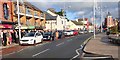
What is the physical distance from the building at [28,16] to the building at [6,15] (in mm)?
2466

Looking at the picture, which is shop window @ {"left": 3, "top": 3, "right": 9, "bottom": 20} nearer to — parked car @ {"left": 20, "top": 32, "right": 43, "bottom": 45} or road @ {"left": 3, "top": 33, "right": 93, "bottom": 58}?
parked car @ {"left": 20, "top": 32, "right": 43, "bottom": 45}

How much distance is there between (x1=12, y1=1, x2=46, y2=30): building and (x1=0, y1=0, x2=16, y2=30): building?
2466 mm

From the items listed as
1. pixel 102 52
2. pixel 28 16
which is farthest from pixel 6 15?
pixel 102 52

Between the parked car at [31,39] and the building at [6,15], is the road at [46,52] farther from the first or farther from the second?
the building at [6,15]

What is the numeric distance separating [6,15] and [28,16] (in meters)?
20.5

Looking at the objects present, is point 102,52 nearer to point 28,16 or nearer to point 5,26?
point 5,26

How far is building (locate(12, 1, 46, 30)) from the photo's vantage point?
53812 millimetres

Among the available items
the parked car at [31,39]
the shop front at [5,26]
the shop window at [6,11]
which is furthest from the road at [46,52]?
the shop window at [6,11]

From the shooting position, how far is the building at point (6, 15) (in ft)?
138

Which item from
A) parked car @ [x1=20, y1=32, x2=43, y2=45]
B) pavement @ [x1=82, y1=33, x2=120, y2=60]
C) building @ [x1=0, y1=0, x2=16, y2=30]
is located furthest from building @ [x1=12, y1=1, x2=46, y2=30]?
pavement @ [x1=82, y1=33, x2=120, y2=60]

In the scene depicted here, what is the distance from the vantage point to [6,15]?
46.5m

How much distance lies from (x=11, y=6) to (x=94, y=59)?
124 feet

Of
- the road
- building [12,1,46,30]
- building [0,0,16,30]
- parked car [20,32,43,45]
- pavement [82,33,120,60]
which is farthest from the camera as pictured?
building [12,1,46,30]

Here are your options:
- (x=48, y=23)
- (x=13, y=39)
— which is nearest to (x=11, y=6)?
(x=13, y=39)
